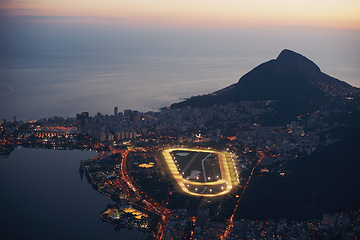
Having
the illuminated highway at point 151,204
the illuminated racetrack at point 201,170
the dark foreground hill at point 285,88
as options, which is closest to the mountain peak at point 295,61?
the dark foreground hill at point 285,88

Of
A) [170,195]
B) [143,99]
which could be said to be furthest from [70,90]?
[170,195]

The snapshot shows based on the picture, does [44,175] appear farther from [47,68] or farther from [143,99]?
[47,68]

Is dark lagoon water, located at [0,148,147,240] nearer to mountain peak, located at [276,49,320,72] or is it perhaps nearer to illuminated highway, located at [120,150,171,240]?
illuminated highway, located at [120,150,171,240]

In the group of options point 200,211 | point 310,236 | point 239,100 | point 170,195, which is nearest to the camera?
point 310,236

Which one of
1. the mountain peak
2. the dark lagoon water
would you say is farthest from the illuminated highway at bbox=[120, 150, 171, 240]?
the mountain peak

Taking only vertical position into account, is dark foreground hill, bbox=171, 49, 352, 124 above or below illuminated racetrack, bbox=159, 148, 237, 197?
above

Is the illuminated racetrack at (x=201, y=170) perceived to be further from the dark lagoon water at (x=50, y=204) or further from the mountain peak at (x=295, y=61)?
the mountain peak at (x=295, y=61)
